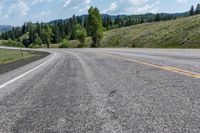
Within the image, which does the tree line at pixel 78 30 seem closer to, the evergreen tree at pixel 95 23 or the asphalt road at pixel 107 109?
the evergreen tree at pixel 95 23

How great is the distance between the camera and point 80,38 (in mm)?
109500

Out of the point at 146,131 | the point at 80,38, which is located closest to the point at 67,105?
the point at 146,131

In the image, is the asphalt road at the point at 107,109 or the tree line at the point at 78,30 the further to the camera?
the tree line at the point at 78,30

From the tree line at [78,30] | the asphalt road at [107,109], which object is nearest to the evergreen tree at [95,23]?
the tree line at [78,30]

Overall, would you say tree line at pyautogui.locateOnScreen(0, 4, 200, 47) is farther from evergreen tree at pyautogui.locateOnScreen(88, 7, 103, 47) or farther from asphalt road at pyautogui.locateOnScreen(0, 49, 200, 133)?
asphalt road at pyautogui.locateOnScreen(0, 49, 200, 133)

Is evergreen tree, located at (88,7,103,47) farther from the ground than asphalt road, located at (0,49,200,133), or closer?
farther from the ground

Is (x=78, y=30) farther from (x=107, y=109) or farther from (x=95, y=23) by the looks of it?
(x=107, y=109)

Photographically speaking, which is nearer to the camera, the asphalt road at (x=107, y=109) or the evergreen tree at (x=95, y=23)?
the asphalt road at (x=107, y=109)

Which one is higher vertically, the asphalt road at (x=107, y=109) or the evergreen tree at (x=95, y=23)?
the evergreen tree at (x=95, y=23)

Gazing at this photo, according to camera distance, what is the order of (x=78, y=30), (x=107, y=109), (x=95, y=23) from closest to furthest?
(x=107, y=109)
(x=95, y=23)
(x=78, y=30)

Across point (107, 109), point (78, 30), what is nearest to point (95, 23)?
point (78, 30)

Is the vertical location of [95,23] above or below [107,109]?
above

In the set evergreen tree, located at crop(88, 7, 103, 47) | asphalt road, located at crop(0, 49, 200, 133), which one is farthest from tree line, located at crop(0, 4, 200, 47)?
asphalt road, located at crop(0, 49, 200, 133)

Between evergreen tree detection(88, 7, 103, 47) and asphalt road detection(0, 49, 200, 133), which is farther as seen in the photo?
evergreen tree detection(88, 7, 103, 47)
